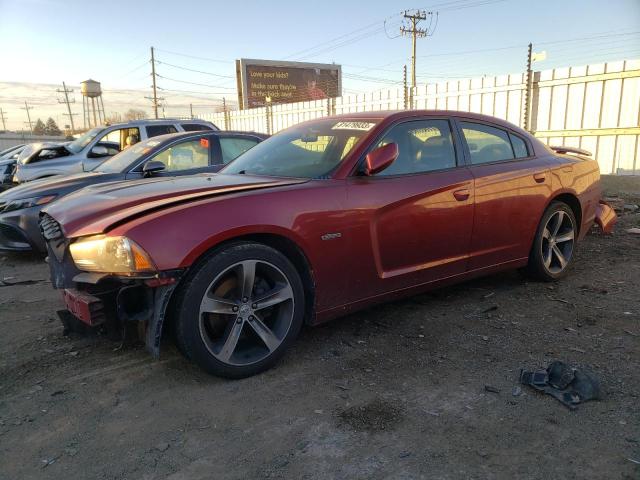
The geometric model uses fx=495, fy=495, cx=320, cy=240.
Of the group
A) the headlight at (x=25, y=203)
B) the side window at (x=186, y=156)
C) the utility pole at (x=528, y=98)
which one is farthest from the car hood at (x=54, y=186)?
the utility pole at (x=528, y=98)

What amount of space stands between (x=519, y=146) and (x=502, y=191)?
0.68 meters

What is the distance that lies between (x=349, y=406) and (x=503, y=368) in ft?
3.42

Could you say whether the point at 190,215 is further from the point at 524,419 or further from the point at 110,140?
the point at 110,140

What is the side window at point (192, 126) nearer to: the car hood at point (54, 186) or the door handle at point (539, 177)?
the car hood at point (54, 186)

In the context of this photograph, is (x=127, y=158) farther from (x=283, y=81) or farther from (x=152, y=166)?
(x=283, y=81)

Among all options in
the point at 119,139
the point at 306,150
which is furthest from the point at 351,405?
the point at 119,139

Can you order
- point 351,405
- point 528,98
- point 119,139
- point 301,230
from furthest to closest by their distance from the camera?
point 528,98 < point 119,139 < point 301,230 < point 351,405

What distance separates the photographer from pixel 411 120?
3797mm

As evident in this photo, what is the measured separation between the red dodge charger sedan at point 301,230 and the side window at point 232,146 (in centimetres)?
269

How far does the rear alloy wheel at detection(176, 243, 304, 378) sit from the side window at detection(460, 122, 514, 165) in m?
2.01

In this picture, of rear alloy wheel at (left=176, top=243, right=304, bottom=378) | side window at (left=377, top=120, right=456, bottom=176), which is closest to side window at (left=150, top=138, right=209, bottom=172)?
side window at (left=377, top=120, right=456, bottom=176)

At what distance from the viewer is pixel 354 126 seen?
3744 mm

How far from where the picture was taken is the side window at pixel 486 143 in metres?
4.08

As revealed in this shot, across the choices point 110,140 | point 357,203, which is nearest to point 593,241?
point 357,203
